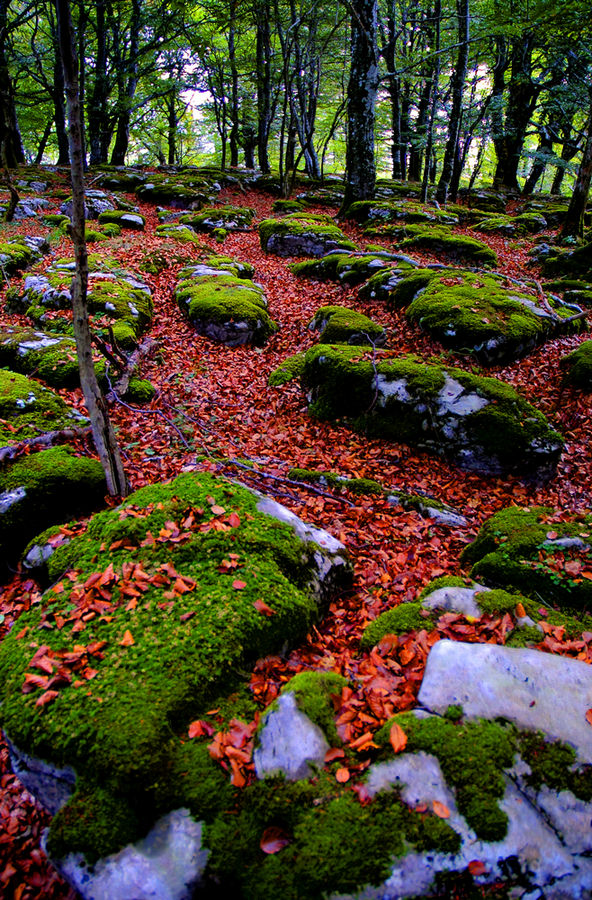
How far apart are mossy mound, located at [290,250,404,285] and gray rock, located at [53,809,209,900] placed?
1063 cm

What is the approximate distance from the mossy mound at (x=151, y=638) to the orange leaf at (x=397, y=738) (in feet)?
2.69

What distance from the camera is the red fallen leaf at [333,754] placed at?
7.25 feet

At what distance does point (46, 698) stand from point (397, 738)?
179cm

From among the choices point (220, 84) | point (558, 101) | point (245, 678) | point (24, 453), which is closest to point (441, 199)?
point (558, 101)

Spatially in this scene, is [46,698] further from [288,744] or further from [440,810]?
[440,810]

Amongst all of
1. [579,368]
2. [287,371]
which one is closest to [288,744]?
[287,371]

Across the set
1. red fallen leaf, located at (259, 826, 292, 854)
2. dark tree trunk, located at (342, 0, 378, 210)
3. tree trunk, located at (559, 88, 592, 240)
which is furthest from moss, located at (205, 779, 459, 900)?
dark tree trunk, located at (342, 0, 378, 210)

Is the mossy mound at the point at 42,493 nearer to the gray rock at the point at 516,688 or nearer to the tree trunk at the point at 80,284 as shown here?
the tree trunk at the point at 80,284

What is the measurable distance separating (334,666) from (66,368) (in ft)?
18.7

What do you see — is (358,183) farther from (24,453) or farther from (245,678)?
(245,678)

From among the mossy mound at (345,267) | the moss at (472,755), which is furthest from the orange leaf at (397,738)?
the mossy mound at (345,267)

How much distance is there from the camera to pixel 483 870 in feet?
5.89

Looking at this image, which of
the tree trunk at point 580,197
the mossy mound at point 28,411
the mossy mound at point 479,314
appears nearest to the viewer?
the mossy mound at point 28,411

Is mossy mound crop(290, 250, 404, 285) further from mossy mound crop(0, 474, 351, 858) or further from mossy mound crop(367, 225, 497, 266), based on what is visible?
mossy mound crop(0, 474, 351, 858)
